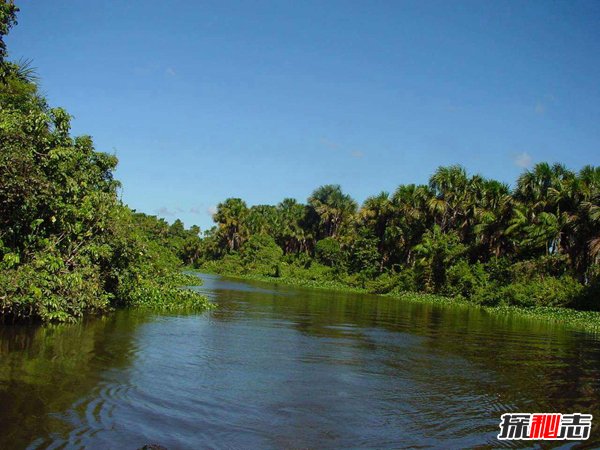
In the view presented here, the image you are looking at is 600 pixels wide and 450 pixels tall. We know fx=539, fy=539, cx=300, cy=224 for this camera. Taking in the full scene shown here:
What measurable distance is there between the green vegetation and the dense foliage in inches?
1113

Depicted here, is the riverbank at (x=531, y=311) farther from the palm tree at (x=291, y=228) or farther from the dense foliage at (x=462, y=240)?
the palm tree at (x=291, y=228)

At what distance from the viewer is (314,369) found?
44.6 ft

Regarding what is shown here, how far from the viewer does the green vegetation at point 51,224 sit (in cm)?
1470

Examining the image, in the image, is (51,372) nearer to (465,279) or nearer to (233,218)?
(465,279)

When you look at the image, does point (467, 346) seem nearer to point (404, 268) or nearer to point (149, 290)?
point (149, 290)

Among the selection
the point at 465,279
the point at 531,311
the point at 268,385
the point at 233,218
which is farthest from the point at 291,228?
the point at 268,385

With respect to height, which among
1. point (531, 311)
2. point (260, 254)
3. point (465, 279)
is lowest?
point (531, 311)

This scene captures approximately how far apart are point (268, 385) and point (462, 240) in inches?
1714

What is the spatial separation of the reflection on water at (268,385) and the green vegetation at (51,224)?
3.82ft

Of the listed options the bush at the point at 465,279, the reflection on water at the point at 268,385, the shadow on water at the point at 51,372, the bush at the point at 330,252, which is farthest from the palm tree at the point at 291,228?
the shadow on water at the point at 51,372

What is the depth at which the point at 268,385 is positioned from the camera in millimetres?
11633

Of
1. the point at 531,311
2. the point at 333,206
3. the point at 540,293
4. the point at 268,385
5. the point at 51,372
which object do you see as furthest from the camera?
the point at 333,206

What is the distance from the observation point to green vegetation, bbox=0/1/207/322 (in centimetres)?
1470

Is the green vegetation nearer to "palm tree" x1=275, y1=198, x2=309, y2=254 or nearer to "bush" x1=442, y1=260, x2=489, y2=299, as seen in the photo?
"bush" x1=442, y1=260, x2=489, y2=299
